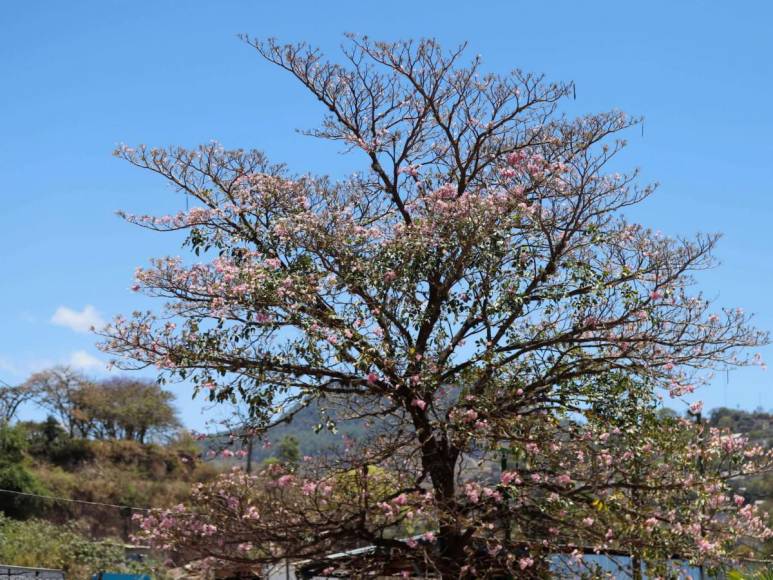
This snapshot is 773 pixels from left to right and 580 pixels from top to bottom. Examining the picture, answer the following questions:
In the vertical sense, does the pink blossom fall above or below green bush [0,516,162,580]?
above

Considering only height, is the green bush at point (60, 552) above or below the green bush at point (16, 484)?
below

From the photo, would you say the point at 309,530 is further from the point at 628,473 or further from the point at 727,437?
the point at 727,437

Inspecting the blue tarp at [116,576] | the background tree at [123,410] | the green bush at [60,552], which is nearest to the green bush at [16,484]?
the green bush at [60,552]

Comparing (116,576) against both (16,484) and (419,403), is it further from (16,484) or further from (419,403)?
(419,403)

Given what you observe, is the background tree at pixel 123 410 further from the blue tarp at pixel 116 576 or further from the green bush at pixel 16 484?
the blue tarp at pixel 116 576

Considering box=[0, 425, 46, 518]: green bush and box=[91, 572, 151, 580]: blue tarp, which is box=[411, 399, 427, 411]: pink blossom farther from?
box=[0, 425, 46, 518]: green bush

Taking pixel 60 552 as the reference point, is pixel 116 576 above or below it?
below

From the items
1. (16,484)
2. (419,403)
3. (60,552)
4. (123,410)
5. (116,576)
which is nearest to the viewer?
(419,403)

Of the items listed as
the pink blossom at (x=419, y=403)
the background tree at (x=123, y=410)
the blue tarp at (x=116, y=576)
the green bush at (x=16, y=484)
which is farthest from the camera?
the background tree at (x=123, y=410)

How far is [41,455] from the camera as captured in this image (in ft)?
122

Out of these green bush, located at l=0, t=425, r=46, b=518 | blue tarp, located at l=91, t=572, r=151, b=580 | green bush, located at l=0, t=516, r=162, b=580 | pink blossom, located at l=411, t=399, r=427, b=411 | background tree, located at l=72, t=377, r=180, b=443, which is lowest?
blue tarp, located at l=91, t=572, r=151, b=580

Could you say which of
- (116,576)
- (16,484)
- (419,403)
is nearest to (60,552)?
(116,576)

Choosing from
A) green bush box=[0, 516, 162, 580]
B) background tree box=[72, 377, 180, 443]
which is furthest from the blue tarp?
background tree box=[72, 377, 180, 443]

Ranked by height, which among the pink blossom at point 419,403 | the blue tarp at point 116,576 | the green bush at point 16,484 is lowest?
the blue tarp at point 116,576
